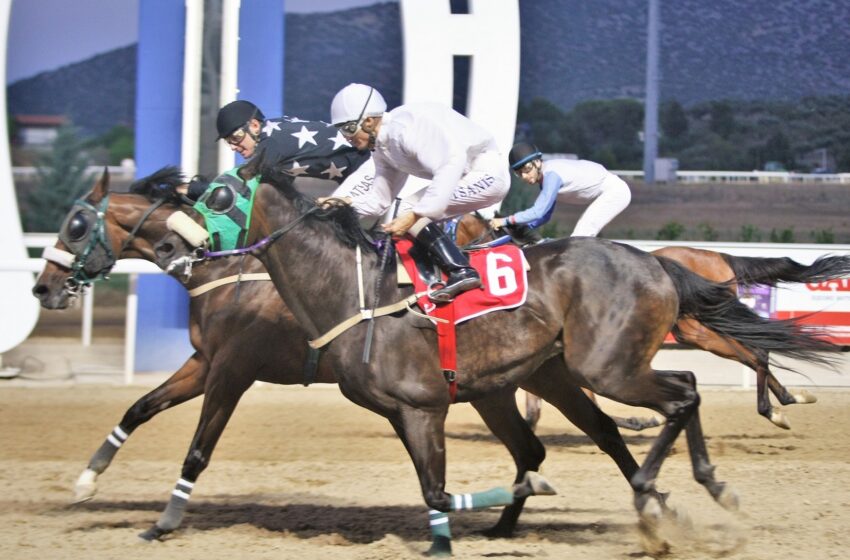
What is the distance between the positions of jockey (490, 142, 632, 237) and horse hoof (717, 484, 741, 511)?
201cm

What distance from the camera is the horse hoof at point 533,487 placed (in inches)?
167

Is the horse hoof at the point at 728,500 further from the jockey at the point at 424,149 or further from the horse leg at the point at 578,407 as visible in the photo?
the jockey at the point at 424,149

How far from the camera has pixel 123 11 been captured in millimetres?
9836

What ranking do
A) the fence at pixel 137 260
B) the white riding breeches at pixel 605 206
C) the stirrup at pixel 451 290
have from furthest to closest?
1. the fence at pixel 137 260
2. the white riding breeches at pixel 605 206
3. the stirrup at pixel 451 290

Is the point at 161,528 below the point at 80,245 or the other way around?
below

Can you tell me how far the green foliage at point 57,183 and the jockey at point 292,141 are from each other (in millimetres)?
5398

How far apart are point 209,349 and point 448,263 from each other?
1321 mm

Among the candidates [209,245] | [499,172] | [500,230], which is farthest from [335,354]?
[500,230]

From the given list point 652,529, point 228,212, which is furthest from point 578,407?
point 228,212

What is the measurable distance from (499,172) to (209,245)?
123 cm

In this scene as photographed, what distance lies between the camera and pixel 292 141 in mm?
5449

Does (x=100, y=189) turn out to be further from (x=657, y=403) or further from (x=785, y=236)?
(x=785, y=236)

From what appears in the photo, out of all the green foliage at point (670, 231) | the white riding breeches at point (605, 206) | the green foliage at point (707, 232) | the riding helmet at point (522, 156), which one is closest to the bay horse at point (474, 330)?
the riding helmet at point (522, 156)

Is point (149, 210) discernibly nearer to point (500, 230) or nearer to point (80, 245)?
point (80, 245)
